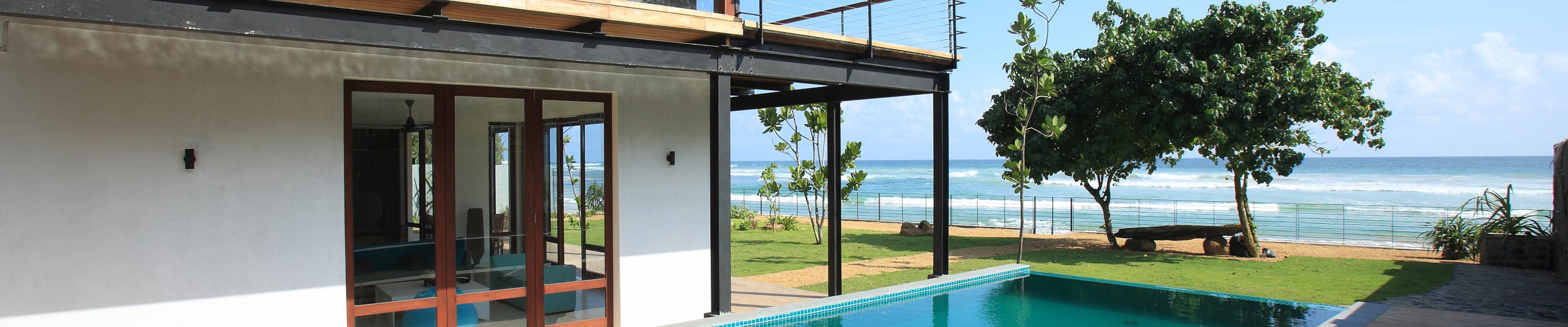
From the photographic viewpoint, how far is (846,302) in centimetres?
664

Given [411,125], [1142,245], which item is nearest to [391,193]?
[411,125]

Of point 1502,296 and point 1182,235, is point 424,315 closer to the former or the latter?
point 1502,296

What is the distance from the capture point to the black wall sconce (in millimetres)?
4668

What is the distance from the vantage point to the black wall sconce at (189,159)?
4668mm

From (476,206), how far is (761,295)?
3.63 metres

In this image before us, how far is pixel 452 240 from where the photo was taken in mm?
5766

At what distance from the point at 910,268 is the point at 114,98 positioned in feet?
29.9

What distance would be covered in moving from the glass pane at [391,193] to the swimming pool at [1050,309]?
2.17 meters

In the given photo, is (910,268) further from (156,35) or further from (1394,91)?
(1394,91)

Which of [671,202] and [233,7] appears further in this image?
[671,202]

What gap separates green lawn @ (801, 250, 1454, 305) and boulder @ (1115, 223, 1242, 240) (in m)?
0.49

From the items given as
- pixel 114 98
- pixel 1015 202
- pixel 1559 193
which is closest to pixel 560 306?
pixel 114 98

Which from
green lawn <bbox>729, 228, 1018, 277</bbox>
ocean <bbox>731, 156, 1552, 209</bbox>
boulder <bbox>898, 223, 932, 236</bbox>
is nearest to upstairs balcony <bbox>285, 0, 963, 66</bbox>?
green lawn <bbox>729, 228, 1018, 277</bbox>

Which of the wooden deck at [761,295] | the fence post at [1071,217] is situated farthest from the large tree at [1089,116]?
the wooden deck at [761,295]
